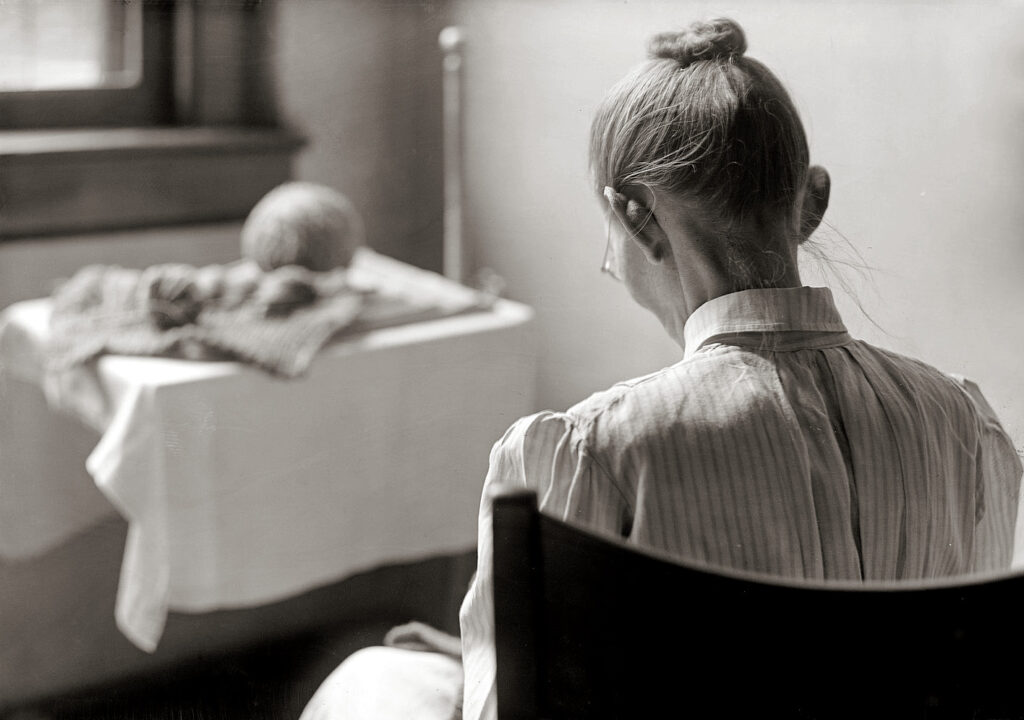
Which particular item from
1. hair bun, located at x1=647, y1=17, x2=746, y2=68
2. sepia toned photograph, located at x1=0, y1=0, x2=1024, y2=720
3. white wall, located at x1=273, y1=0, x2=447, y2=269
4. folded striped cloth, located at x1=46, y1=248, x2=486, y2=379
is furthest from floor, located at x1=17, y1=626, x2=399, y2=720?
hair bun, located at x1=647, y1=17, x2=746, y2=68

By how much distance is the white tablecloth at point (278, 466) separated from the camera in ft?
2.52

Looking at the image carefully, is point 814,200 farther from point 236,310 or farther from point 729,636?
point 236,310

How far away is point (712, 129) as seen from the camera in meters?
0.46

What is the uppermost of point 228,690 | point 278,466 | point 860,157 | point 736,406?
point 860,157

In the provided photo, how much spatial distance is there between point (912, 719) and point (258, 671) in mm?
456

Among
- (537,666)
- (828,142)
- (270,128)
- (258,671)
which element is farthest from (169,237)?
(537,666)

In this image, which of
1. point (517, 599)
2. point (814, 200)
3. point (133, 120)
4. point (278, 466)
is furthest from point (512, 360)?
point (133, 120)

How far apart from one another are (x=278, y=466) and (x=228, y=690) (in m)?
0.16

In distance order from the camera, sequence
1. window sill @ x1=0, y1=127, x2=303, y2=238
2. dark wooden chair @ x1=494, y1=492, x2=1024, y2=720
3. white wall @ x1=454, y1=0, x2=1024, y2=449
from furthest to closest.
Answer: window sill @ x1=0, y1=127, x2=303, y2=238 < white wall @ x1=454, y1=0, x2=1024, y2=449 < dark wooden chair @ x1=494, y1=492, x2=1024, y2=720

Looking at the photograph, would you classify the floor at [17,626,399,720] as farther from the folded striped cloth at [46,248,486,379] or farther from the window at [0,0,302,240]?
the window at [0,0,302,240]

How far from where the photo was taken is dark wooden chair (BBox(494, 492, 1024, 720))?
0.35 meters

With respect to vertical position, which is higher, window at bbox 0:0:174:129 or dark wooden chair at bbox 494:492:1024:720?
window at bbox 0:0:174:129

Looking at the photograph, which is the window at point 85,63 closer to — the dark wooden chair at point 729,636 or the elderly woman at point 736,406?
the elderly woman at point 736,406

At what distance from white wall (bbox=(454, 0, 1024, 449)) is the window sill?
42cm
